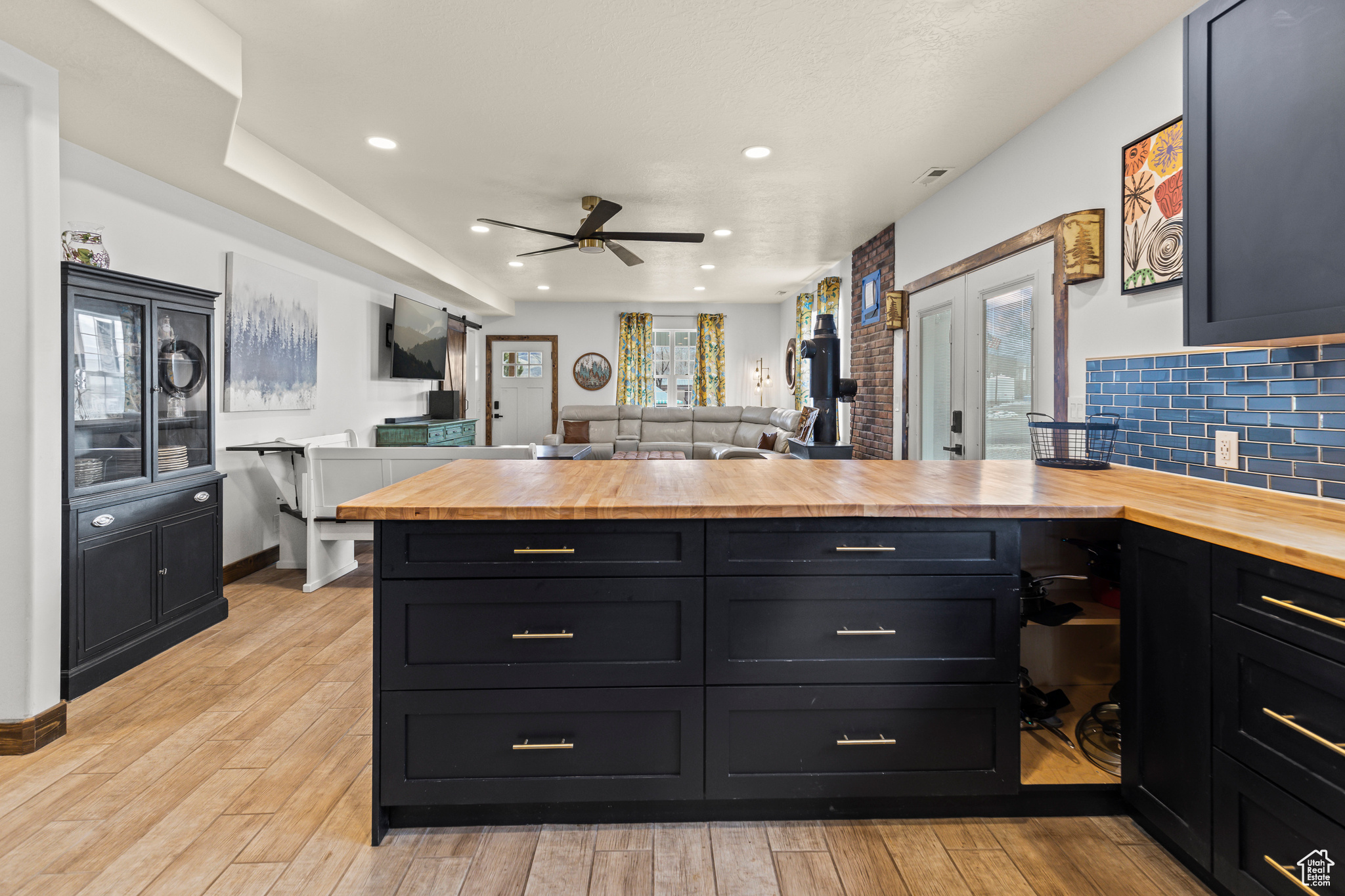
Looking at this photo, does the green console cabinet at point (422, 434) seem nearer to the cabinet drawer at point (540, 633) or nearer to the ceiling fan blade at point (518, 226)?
the ceiling fan blade at point (518, 226)

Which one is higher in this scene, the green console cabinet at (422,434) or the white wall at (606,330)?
the white wall at (606,330)

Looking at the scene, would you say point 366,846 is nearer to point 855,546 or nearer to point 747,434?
point 855,546

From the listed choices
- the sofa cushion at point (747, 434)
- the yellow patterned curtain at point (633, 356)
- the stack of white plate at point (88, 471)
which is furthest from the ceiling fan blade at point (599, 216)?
the yellow patterned curtain at point (633, 356)

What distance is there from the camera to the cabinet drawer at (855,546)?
153cm

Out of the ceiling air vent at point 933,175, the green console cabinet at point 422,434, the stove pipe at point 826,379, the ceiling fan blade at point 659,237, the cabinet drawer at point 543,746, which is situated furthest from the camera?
the green console cabinet at point 422,434

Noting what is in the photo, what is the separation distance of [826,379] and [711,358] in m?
6.69

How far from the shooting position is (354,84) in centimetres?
276

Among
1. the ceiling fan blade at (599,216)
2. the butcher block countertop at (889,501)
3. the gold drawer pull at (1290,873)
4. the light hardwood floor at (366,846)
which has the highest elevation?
the ceiling fan blade at (599,216)

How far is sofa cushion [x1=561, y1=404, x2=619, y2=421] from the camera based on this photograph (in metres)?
8.38

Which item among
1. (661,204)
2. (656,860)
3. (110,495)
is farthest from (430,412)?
(656,860)

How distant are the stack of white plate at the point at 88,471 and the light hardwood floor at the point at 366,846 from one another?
0.97 meters

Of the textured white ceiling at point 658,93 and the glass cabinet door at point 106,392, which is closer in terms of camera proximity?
the textured white ceiling at point 658,93

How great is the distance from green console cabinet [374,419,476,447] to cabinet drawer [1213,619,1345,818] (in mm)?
5332

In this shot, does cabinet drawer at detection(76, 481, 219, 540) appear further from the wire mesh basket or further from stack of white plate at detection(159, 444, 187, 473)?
the wire mesh basket
